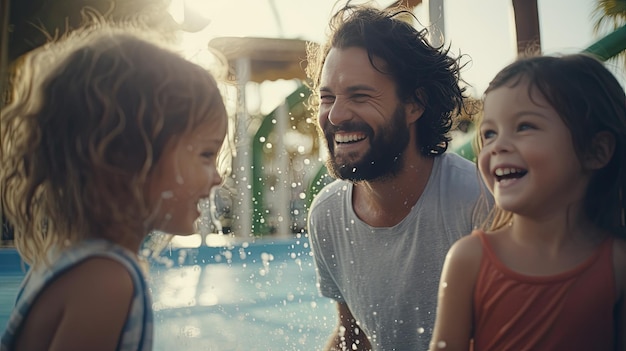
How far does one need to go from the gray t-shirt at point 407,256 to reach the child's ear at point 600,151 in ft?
2.17

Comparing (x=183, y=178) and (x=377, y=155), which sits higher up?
(x=183, y=178)

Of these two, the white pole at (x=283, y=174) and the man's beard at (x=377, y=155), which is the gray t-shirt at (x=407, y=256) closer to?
the man's beard at (x=377, y=155)

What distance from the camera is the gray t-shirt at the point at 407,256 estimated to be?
255cm

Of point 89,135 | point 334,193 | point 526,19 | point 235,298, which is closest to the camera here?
point 89,135

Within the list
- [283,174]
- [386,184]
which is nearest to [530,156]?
[386,184]

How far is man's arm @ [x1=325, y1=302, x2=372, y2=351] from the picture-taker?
2992mm

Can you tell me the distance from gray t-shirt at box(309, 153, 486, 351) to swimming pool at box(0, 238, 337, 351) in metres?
2.16

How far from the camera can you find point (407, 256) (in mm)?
2592

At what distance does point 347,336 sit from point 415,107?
3.73 ft

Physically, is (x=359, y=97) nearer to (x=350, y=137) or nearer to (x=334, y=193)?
(x=350, y=137)

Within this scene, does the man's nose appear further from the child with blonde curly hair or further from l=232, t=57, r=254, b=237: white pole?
l=232, t=57, r=254, b=237: white pole

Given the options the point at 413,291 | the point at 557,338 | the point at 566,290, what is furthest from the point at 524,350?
the point at 413,291

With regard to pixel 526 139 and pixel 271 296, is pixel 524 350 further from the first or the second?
pixel 271 296

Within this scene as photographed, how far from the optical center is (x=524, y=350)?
1.73 meters
